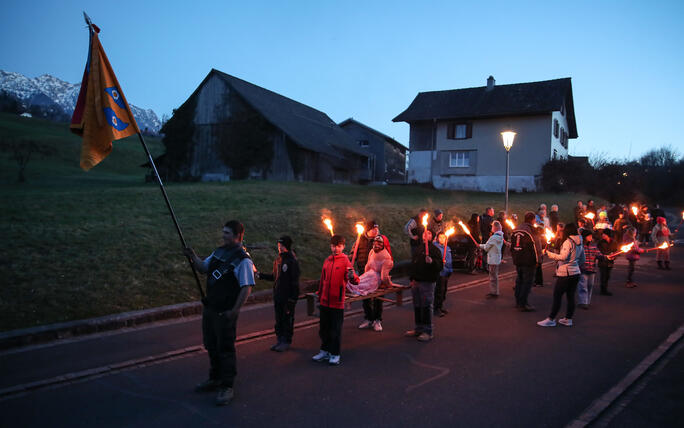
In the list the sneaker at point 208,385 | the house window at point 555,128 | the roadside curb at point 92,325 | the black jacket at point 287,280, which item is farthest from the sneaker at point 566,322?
the house window at point 555,128

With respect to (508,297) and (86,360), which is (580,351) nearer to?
(508,297)

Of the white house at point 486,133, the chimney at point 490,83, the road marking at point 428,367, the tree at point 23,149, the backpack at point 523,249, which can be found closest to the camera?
the road marking at point 428,367

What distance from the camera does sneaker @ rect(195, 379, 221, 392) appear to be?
5.44 metres

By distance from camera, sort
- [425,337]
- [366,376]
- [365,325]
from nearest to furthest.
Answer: [366,376] < [425,337] < [365,325]

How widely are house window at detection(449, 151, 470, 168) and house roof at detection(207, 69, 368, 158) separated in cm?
875

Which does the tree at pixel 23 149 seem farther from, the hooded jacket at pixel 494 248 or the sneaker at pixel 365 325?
the hooded jacket at pixel 494 248

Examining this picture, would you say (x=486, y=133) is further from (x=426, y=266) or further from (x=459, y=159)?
(x=426, y=266)

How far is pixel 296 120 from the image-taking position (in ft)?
Answer: 141

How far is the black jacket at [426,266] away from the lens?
7.80m

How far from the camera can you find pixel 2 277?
9.00 m

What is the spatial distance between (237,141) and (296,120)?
7638 millimetres

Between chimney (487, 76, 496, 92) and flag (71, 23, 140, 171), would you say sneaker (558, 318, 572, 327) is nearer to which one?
flag (71, 23, 140, 171)

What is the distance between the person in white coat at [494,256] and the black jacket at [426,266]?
352cm

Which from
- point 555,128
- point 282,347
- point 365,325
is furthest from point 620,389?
point 555,128
